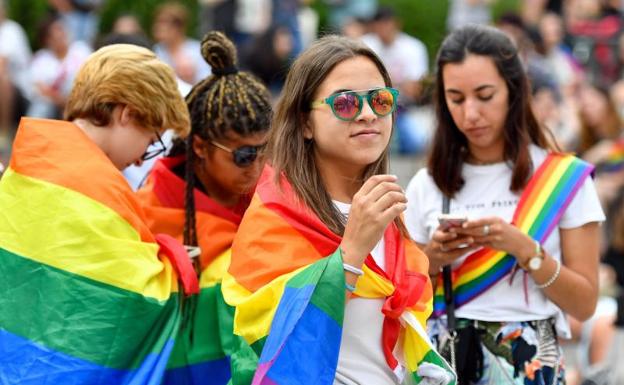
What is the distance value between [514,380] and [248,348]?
1187 mm

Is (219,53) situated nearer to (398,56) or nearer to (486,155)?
(486,155)

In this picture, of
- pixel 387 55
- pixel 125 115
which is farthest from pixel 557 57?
pixel 125 115

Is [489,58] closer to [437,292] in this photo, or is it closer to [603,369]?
[437,292]

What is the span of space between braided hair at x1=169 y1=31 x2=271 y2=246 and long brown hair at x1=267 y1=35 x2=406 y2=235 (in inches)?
18.2

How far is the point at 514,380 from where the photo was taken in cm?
396

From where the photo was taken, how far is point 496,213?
412 cm

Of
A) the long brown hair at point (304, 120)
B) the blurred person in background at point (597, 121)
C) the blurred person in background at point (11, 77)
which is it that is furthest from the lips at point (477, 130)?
the blurred person in background at point (11, 77)

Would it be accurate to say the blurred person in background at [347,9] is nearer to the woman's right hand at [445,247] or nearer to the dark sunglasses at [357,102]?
the woman's right hand at [445,247]

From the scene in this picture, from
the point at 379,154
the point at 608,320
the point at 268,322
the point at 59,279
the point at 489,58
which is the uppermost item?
the point at 489,58

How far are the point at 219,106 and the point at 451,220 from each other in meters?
0.91

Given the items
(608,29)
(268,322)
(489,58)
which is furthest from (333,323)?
(608,29)

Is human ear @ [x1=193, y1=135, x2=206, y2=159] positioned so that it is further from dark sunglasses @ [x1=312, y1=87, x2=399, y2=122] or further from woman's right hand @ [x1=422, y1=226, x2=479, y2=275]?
woman's right hand @ [x1=422, y1=226, x2=479, y2=275]

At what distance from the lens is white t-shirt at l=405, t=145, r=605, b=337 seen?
400cm

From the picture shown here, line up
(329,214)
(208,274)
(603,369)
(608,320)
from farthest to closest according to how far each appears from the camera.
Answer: (608,320), (603,369), (208,274), (329,214)
